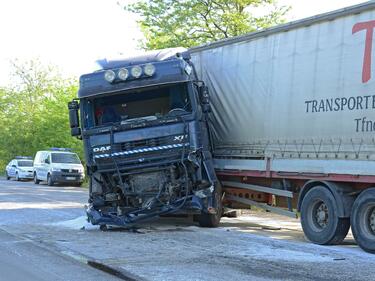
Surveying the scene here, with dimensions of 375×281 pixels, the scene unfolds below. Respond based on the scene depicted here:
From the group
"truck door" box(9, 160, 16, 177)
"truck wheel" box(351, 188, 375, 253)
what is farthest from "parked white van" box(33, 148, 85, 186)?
"truck wheel" box(351, 188, 375, 253)

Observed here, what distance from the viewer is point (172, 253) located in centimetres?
860

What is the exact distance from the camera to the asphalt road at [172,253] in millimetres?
7195

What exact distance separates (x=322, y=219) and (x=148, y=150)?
349cm

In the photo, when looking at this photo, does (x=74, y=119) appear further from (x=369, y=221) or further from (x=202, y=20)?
(x=202, y=20)

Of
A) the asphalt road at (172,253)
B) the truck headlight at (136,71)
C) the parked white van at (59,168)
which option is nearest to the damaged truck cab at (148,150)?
the truck headlight at (136,71)

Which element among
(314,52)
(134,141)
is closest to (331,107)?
(314,52)

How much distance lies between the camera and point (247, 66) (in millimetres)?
11867

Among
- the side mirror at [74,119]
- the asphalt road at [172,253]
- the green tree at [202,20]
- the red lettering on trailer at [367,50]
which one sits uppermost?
the green tree at [202,20]

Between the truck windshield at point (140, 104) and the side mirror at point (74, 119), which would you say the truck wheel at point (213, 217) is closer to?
the truck windshield at point (140, 104)

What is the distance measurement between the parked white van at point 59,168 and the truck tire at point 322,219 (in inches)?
829

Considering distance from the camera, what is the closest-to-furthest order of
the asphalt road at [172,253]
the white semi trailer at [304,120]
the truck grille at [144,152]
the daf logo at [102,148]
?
1. the asphalt road at [172,253]
2. the white semi trailer at [304,120]
3. the truck grille at [144,152]
4. the daf logo at [102,148]

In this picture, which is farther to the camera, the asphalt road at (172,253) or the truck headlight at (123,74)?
the truck headlight at (123,74)

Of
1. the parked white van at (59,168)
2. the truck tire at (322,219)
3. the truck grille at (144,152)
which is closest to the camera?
the truck tire at (322,219)

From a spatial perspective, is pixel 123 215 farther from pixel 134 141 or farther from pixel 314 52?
pixel 314 52
